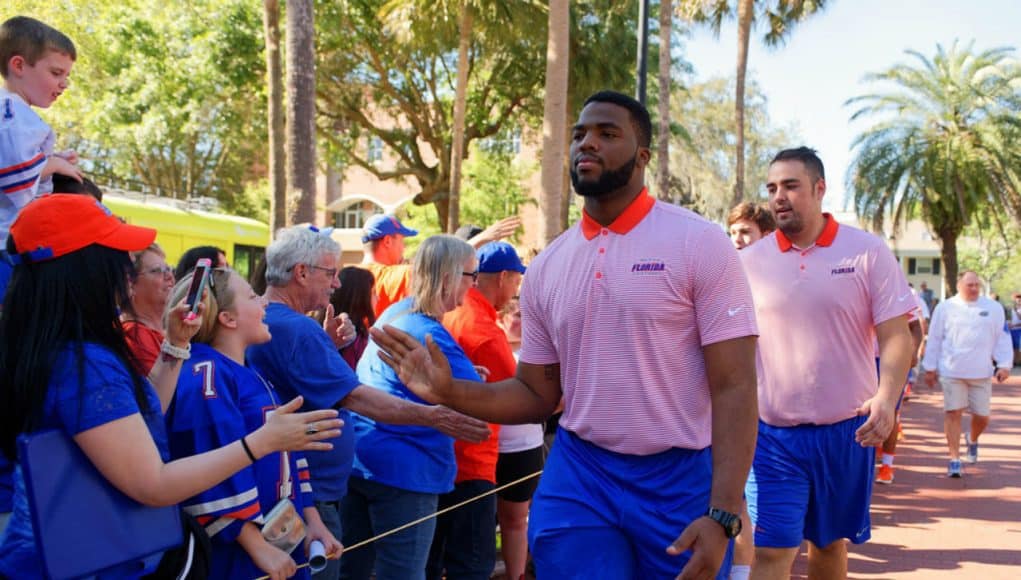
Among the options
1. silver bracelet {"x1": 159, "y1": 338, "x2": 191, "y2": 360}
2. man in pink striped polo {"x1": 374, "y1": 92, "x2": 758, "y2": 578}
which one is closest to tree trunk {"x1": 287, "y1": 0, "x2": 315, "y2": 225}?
silver bracelet {"x1": 159, "y1": 338, "x2": 191, "y2": 360}

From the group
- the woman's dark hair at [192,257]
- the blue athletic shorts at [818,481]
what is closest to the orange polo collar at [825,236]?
the blue athletic shorts at [818,481]

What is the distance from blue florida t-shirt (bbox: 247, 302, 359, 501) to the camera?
4137 millimetres

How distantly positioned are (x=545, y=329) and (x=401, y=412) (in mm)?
925

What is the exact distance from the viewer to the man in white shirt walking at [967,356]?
39.0 ft

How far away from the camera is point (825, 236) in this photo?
17.9 ft

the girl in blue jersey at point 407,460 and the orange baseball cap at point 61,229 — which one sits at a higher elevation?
the orange baseball cap at point 61,229

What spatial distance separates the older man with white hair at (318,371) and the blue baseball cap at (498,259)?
157cm

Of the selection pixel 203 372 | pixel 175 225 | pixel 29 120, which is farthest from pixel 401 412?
pixel 175 225

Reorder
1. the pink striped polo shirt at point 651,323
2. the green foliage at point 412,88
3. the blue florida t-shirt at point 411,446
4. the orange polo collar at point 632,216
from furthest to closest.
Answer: the green foliage at point 412,88 < the blue florida t-shirt at point 411,446 < the orange polo collar at point 632,216 < the pink striped polo shirt at point 651,323

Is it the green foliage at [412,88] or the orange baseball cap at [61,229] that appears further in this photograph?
the green foliage at [412,88]

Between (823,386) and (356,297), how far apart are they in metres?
2.94

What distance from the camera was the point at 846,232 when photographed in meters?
5.48

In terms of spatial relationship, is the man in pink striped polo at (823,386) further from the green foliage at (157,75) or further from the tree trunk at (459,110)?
the green foliage at (157,75)

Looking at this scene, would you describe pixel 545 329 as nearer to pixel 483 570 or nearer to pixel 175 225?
pixel 483 570
